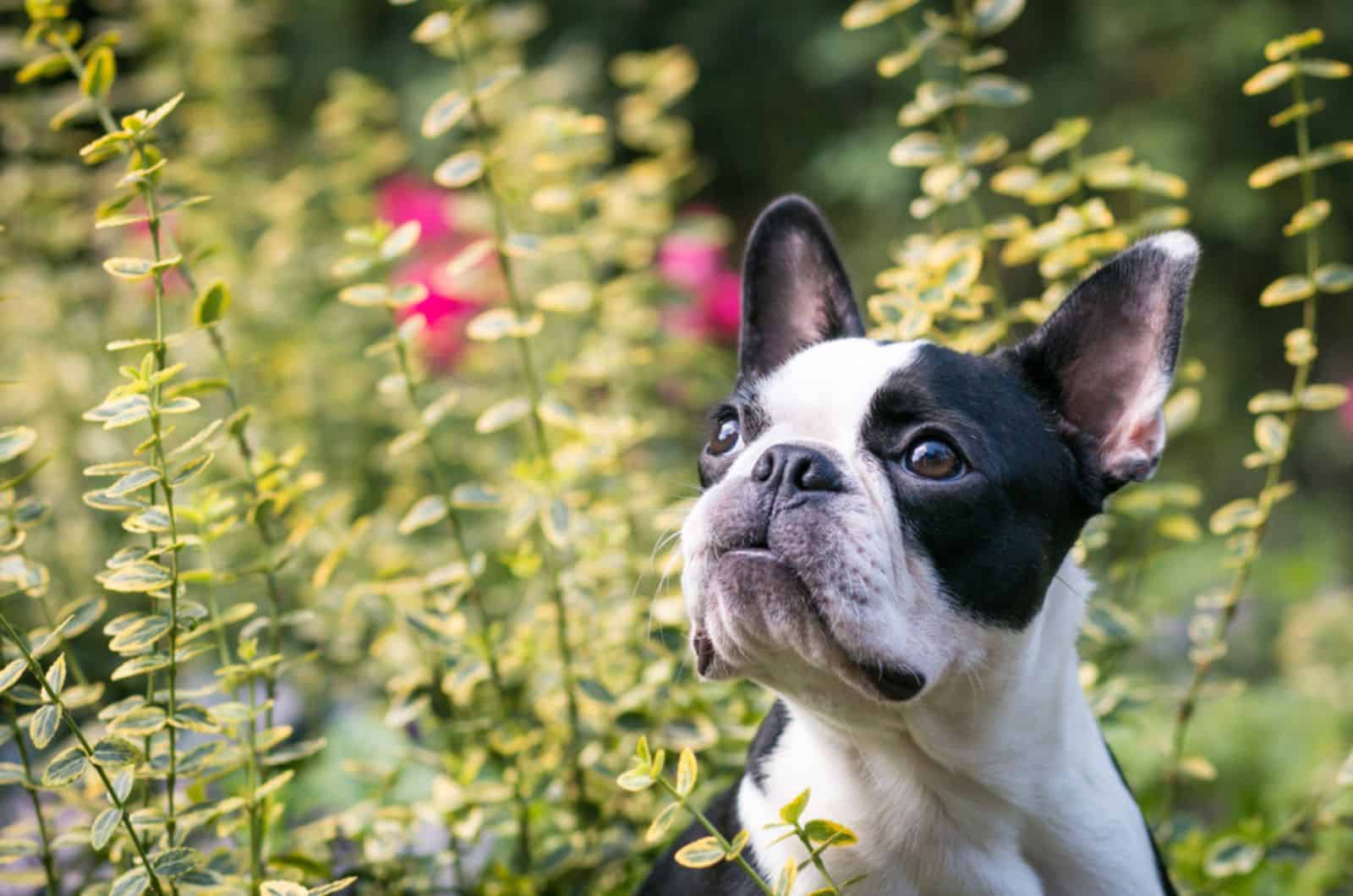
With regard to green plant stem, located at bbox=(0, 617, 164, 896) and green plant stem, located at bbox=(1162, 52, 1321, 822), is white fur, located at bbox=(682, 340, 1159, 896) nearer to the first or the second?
green plant stem, located at bbox=(1162, 52, 1321, 822)

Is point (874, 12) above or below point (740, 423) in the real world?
above

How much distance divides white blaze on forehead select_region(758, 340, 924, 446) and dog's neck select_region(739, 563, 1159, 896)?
408 millimetres

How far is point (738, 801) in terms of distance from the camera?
2.11 meters

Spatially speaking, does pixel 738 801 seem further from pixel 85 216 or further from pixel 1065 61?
pixel 1065 61

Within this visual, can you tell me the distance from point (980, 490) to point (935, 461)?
8 cm

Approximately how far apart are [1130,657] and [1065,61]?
350cm

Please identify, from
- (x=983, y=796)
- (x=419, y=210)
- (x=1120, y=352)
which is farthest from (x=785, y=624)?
(x=419, y=210)

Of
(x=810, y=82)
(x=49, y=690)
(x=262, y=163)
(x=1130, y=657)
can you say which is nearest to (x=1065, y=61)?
(x=810, y=82)

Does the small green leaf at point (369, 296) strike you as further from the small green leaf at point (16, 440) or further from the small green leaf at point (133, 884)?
the small green leaf at point (133, 884)

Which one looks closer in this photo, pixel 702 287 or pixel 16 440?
A: pixel 16 440

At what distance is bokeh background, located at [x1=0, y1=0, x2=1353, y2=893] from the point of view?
148 inches

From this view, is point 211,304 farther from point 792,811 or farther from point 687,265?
point 687,265

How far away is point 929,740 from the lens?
1.92 meters

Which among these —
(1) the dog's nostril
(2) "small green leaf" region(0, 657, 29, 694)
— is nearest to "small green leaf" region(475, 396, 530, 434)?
(1) the dog's nostril
